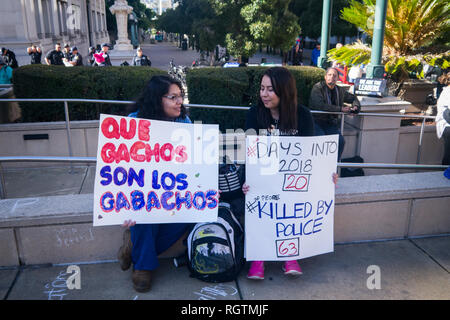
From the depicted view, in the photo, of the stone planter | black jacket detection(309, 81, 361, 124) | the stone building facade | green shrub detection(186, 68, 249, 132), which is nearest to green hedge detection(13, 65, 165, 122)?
green shrub detection(186, 68, 249, 132)

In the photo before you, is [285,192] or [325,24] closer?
[285,192]

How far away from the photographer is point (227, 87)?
733cm

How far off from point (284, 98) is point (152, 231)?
151 cm

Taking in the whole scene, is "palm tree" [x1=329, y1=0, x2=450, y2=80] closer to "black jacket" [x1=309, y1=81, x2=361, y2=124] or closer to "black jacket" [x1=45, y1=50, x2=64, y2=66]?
"black jacket" [x1=309, y1=81, x2=361, y2=124]

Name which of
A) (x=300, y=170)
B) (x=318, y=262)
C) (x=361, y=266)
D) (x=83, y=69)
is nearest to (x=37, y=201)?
(x=300, y=170)

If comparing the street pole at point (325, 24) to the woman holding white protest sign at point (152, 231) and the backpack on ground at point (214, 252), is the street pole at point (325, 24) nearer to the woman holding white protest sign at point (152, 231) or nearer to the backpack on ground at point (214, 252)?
the woman holding white protest sign at point (152, 231)

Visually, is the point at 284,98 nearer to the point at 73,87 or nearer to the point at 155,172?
the point at 155,172

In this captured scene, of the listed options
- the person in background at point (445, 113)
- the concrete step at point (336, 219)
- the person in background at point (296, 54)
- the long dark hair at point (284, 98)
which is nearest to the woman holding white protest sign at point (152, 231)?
the concrete step at point (336, 219)

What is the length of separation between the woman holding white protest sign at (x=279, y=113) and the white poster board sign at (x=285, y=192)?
117mm

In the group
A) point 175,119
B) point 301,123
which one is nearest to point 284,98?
point 301,123

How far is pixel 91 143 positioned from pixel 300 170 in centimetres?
505

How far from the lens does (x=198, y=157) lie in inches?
119

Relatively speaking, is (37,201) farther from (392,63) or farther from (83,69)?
(392,63)

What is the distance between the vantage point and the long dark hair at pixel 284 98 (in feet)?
10.7
